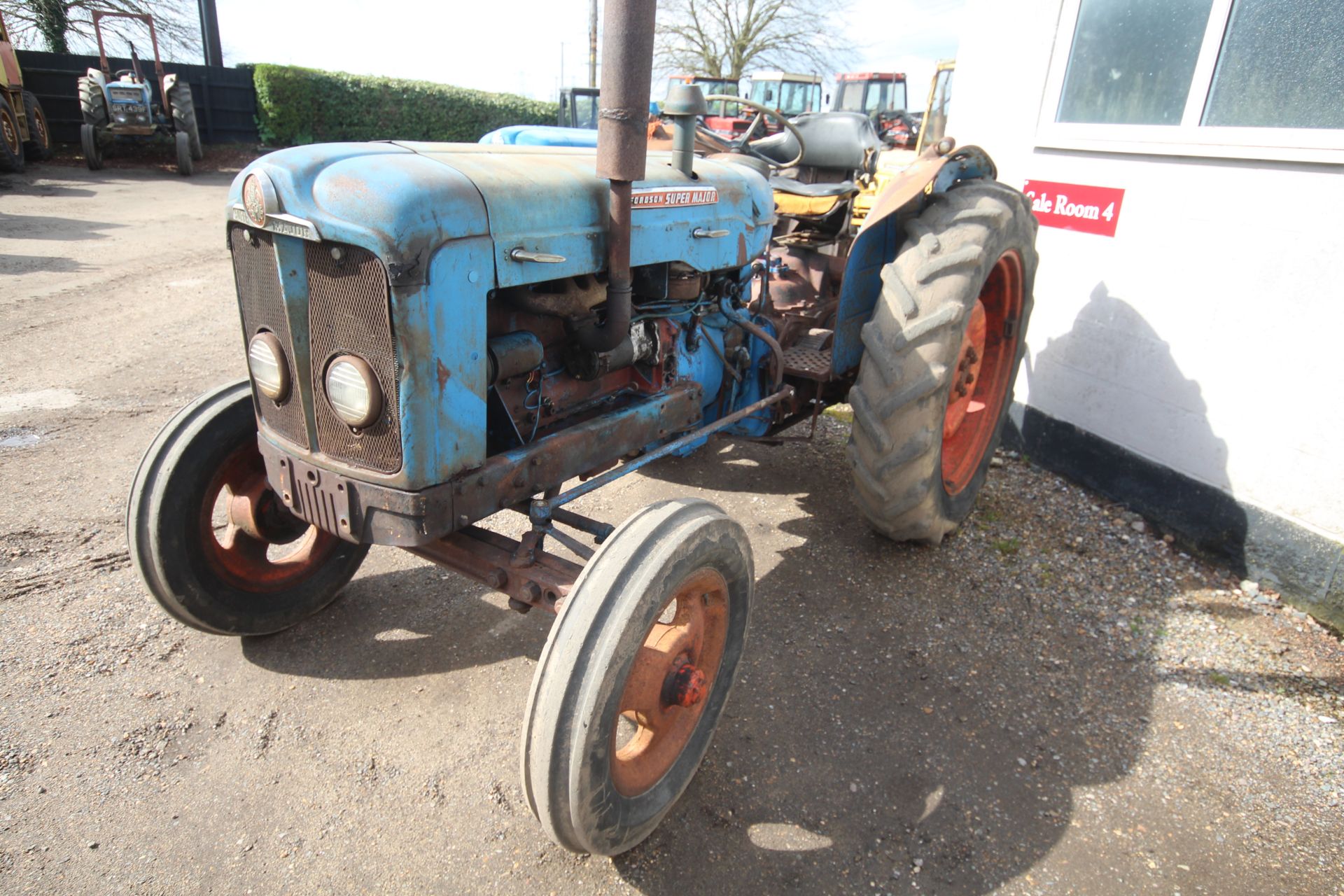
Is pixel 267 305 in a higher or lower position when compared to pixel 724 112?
lower

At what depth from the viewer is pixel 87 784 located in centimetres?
213

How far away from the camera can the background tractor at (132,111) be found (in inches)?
520

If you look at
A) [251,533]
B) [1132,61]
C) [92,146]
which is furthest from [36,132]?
[1132,61]

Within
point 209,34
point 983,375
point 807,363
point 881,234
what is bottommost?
point 983,375

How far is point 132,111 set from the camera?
13367mm

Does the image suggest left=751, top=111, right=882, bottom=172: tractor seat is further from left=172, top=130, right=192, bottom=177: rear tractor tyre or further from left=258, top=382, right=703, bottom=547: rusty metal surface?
left=172, top=130, right=192, bottom=177: rear tractor tyre

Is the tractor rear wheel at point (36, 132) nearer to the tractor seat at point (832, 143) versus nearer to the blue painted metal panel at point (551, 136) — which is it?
the blue painted metal panel at point (551, 136)

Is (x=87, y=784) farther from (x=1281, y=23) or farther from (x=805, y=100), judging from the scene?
(x=805, y=100)

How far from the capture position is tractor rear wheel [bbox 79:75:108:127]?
42.7 ft

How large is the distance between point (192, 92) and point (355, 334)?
1889 centimetres

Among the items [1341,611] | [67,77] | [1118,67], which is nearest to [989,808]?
[1341,611]

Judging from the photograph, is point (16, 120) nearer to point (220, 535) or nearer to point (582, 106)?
point (582, 106)

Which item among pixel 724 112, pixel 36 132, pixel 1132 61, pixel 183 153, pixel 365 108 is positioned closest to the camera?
pixel 1132 61

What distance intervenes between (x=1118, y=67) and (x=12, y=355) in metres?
6.58
